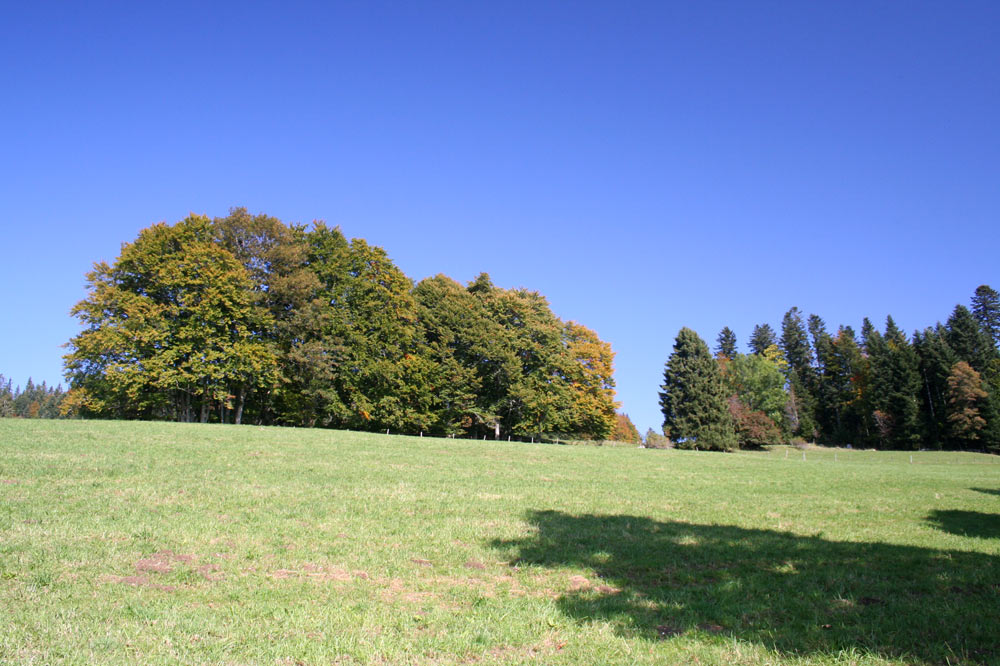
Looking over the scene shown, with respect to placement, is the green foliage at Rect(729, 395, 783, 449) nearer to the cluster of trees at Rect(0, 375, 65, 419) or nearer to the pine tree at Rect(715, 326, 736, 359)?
the pine tree at Rect(715, 326, 736, 359)

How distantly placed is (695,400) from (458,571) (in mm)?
66715

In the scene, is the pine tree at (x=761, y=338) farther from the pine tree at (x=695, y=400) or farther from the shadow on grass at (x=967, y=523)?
the shadow on grass at (x=967, y=523)

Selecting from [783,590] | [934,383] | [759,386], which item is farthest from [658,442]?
[783,590]

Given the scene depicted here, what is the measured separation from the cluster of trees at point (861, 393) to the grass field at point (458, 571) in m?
53.3

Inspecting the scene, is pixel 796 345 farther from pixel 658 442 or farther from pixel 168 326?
pixel 168 326

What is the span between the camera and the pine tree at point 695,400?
6888 cm

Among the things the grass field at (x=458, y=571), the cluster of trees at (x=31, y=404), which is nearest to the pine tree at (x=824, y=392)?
the grass field at (x=458, y=571)

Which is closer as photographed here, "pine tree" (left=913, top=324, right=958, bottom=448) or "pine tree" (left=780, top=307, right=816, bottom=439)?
"pine tree" (left=913, top=324, right=958, bottom=448)

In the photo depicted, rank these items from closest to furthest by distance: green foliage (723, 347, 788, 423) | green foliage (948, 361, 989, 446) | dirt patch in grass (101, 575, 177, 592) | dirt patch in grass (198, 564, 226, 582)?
dirt patch in grass (101, 575, 177, 592) < dirt patch in grass (198, 564, 226, 582) < green foliage (948, 361, 989, 446) < green foliage (723, 347, 788, 423)

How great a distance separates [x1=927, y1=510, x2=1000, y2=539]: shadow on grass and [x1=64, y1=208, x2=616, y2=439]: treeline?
36049 mm

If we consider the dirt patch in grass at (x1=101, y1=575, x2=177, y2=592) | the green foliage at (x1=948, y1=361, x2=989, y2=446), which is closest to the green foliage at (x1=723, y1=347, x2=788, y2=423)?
the green foliage at (x1=948, y1=361, x2=989, y2=446)

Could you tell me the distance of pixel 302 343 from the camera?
42.9 meters

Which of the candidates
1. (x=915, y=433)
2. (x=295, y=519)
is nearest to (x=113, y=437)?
(x=295, y=519)

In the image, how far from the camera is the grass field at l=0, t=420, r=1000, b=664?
5.88 metres
